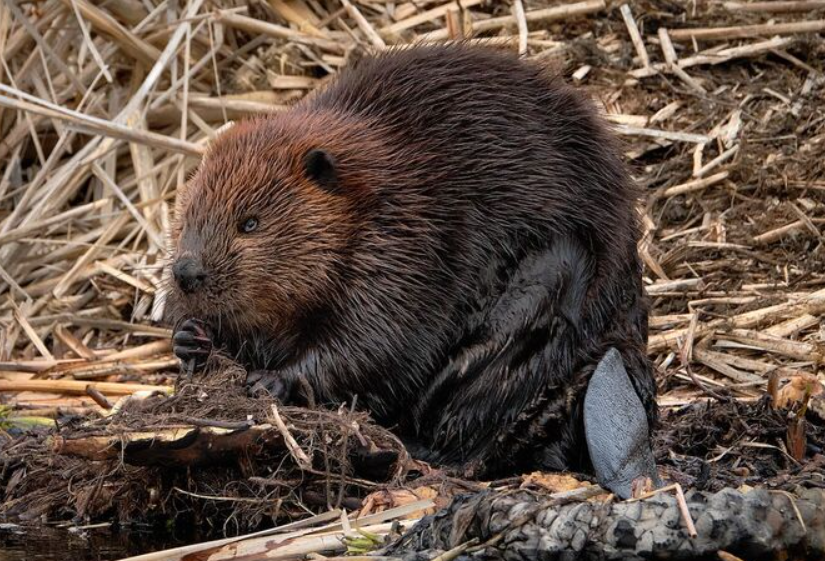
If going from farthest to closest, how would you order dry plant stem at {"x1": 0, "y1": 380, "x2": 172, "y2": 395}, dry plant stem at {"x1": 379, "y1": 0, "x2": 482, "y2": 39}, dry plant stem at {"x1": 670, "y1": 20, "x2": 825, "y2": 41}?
dry plant stem at {"x1": 379, "y1": 0, "x2": 482, "y2": 39}, dry plant stem at {"x1": 670, "y1": 20, "x2": 825, "y2": 41}, dry plant stem at {"x1": 0, "y1": 380, "x2": 172, "y2": 395}

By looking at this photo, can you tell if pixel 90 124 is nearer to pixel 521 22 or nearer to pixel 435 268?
pixel 435 268

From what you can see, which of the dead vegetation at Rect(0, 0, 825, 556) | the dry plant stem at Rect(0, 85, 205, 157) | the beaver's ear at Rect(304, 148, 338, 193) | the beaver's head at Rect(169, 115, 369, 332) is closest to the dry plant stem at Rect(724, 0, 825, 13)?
the dead vegetation at Rect(0, 0, 825, 556)

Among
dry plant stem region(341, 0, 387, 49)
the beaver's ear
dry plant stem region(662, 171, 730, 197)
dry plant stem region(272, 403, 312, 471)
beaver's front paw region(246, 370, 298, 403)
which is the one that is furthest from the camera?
dry plant stem region(341, 0, 387, 49)

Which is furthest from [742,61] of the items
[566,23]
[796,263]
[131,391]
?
[131,391]

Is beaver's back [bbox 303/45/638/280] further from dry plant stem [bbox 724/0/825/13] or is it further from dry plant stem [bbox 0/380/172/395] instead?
dry plant stem [bbox 724/0/825/13]

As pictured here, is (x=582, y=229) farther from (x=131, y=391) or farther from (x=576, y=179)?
(x=131, y=391)

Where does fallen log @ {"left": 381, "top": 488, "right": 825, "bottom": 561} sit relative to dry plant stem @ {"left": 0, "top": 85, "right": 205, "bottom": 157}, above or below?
below

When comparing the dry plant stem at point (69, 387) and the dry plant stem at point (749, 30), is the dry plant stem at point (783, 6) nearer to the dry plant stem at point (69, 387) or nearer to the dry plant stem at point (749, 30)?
the dry plant stem at point (749, 30)

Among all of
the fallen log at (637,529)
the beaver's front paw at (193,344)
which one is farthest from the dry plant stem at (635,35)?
the fallen log at (637,529)
